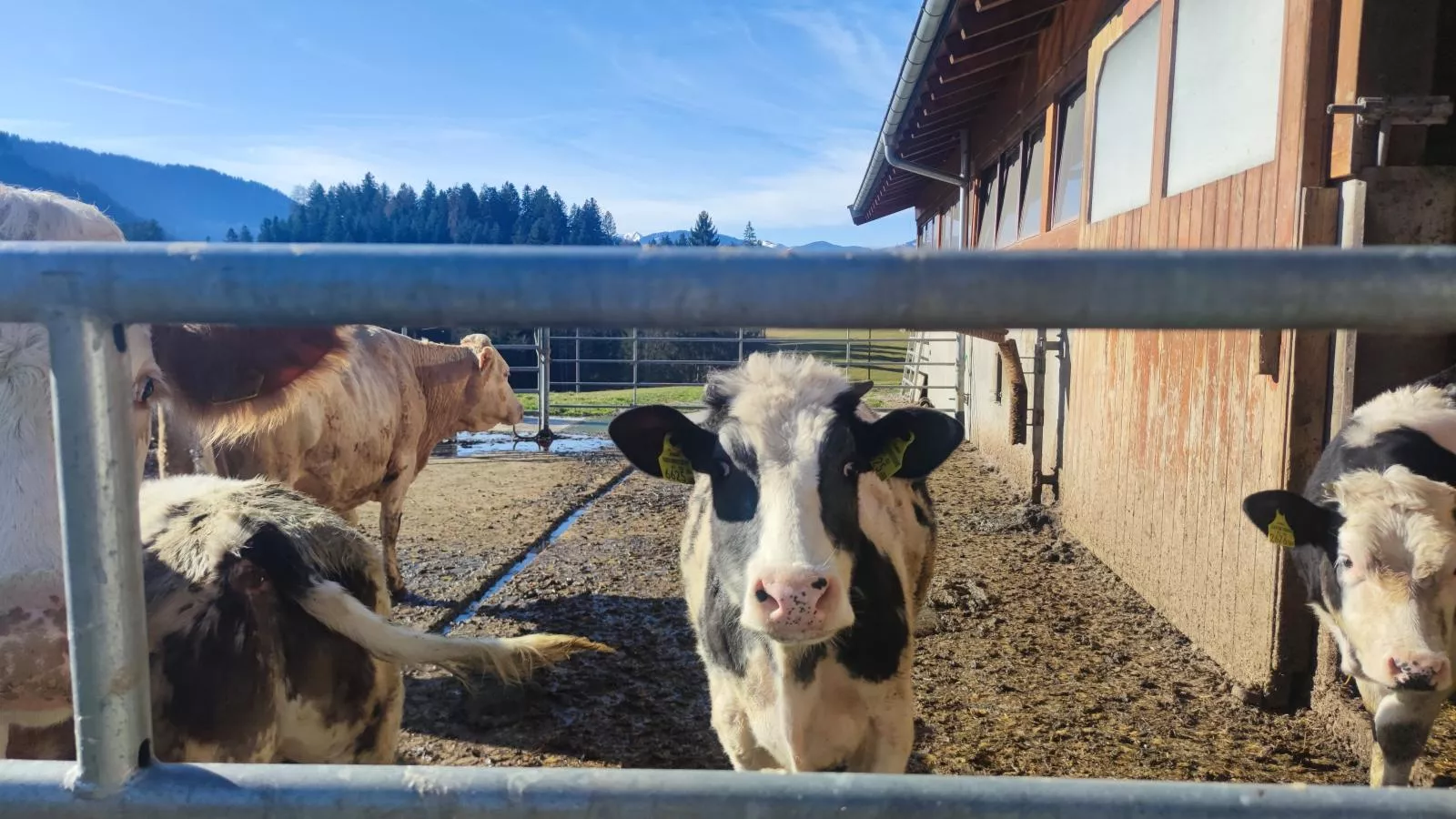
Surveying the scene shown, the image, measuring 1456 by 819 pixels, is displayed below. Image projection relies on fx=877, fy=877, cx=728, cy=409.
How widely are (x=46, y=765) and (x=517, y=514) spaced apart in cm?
754

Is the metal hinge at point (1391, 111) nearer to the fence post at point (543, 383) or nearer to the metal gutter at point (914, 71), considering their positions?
the metal gutter at point (914, 71)

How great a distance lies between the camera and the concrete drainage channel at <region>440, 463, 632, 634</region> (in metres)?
5.57

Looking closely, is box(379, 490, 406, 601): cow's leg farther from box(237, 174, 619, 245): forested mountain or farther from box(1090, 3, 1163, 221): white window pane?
box(237, 174, 619, 245): forested mountain

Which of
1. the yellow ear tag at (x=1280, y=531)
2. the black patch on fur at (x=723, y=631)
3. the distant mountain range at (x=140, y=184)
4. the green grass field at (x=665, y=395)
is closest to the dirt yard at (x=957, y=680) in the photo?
the yellow ear tag at (x=1280, y=531)

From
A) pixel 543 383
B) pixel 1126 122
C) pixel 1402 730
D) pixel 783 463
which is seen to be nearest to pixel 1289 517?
pixel 1402 730

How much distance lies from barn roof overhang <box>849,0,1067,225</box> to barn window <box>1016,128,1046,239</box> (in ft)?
2.76

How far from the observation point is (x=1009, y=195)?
419 inches

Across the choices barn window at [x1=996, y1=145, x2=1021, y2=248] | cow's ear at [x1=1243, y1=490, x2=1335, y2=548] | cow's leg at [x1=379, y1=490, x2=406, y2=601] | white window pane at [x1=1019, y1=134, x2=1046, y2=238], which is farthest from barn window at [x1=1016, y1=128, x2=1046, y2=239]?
cow's leg at [x1=379, y1=490, x2=406, y2=601]

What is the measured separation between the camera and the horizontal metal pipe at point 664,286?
85 cm

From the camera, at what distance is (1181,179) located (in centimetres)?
515

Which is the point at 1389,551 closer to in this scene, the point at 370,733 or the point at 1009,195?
the point at 370,733

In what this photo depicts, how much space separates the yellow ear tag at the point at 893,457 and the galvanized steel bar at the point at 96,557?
1.95 meters

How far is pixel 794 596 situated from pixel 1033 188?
332 inches

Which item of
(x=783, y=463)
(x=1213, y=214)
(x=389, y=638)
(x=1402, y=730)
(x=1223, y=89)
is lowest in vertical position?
(x=1402, y=730)
